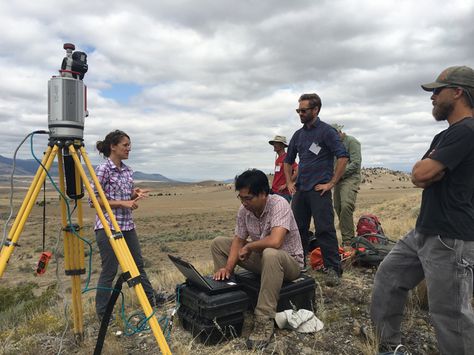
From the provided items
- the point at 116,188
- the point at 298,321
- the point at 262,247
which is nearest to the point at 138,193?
the point at 116,188

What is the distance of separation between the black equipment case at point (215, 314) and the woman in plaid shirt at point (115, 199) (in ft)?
3.36

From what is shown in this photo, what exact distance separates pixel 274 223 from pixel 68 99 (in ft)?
7.37

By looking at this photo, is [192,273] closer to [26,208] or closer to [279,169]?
[26,208]

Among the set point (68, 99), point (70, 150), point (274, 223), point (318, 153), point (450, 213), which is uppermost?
point (68, 99)

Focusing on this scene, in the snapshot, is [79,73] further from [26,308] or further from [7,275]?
[7,275]

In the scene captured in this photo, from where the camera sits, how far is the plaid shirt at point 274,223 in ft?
13.0

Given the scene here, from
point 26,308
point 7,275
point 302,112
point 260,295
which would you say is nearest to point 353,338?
point 260,295

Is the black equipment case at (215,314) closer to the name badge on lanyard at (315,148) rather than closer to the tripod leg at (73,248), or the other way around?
the tripod leg at (73,248)

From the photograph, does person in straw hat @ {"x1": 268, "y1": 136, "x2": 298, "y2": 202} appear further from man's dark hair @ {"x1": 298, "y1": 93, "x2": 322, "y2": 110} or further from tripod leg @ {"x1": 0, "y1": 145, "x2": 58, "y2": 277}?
tripod leg @ {"x1": 0, "y1": 145, "x2": 58, "y2": 277}

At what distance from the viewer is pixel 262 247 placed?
389cm

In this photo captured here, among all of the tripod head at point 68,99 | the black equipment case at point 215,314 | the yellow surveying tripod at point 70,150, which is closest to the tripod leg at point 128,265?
the yellow surveying tripod at point 70,150

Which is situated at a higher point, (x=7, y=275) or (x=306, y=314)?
(x=306, y=314)

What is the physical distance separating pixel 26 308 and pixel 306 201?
4.93m

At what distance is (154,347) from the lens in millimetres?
3654
